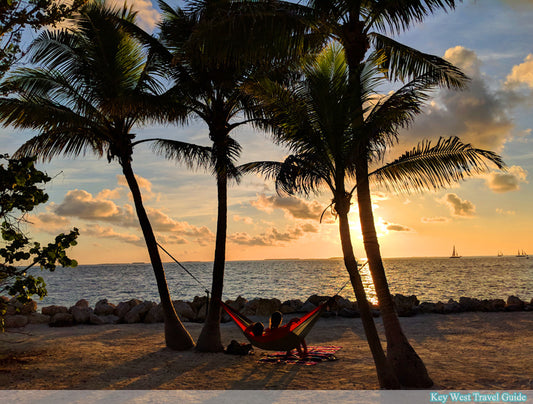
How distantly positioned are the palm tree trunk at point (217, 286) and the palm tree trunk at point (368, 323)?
3549mm

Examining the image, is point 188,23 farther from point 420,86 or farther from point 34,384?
point 34,384

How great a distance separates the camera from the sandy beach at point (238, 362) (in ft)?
22.2

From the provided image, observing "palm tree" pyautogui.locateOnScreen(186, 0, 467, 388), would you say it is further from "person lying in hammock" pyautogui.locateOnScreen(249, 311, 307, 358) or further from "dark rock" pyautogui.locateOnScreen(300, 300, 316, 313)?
"dark rock" pyautogui.locateOnScreen(300, 300, 316, 313)

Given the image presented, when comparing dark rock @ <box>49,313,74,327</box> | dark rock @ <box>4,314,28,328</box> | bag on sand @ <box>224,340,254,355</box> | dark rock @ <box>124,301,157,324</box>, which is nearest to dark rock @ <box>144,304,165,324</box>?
dark rock @ <box>124,301,157,324</box>

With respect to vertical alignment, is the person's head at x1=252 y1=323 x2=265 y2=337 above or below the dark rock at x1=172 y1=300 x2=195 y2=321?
above

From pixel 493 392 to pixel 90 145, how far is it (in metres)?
8.16

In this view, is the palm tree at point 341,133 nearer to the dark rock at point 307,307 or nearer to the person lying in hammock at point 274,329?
the person lying in hammock at point 274,329

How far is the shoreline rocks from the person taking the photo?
13.1 m

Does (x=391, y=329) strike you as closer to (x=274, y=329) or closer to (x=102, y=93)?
(x=274, y=329)

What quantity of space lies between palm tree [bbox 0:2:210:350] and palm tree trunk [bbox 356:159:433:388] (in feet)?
14.9

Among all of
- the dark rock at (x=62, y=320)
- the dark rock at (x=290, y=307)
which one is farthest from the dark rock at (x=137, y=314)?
the dark rock at (x=290, y=307)

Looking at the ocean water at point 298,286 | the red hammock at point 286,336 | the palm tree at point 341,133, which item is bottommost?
the ocean water at point 298,286

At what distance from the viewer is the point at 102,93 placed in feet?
28.8

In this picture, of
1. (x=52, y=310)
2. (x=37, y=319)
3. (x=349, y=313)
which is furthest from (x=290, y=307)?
(x=37, y=319)
